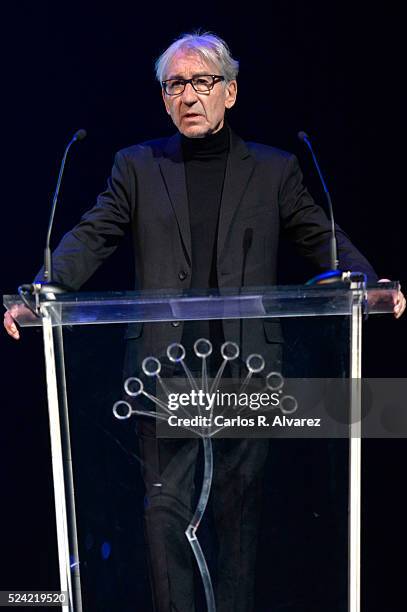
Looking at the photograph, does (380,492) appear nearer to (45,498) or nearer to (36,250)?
(45,498)

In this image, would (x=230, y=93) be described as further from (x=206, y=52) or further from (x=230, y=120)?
(x=230, y=120)

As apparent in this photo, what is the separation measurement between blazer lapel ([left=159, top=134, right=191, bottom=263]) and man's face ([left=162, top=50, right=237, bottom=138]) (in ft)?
0.24

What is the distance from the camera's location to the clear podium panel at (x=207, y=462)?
2094 mm

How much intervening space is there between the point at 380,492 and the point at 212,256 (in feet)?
4.45

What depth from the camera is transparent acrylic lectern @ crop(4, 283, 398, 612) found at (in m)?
2.09

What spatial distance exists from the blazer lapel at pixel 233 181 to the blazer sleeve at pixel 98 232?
274mm

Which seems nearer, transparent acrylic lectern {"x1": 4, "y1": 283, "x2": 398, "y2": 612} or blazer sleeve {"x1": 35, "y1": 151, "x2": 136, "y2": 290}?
transparent acrylic lectern {"x1": 4, "y1": 283, "x2": 398, "y2": 612}

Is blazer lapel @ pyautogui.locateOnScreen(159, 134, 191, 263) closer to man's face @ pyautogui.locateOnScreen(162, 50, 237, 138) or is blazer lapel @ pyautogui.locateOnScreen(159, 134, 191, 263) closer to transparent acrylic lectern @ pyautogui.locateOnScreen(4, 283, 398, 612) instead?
man's face @ pyautogui.locateOnScreen(162, 50, 237, 138)

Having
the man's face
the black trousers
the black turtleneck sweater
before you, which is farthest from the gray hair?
the black trousers

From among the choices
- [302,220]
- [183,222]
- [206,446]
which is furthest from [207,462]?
[302,220]

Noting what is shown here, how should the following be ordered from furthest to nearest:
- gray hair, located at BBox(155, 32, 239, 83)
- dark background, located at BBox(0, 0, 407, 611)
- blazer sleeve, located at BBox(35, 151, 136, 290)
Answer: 1. dark background, located at BBox(0, 0, 407, 611)
2. gray hair, located at BBox(155, 32, 239, 83)
3. blazer sleeve, located at BBox(35, 151, 136, 290)

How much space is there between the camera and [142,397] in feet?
6.92

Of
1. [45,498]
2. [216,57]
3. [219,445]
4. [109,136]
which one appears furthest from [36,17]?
[219,445]

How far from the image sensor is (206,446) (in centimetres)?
211
